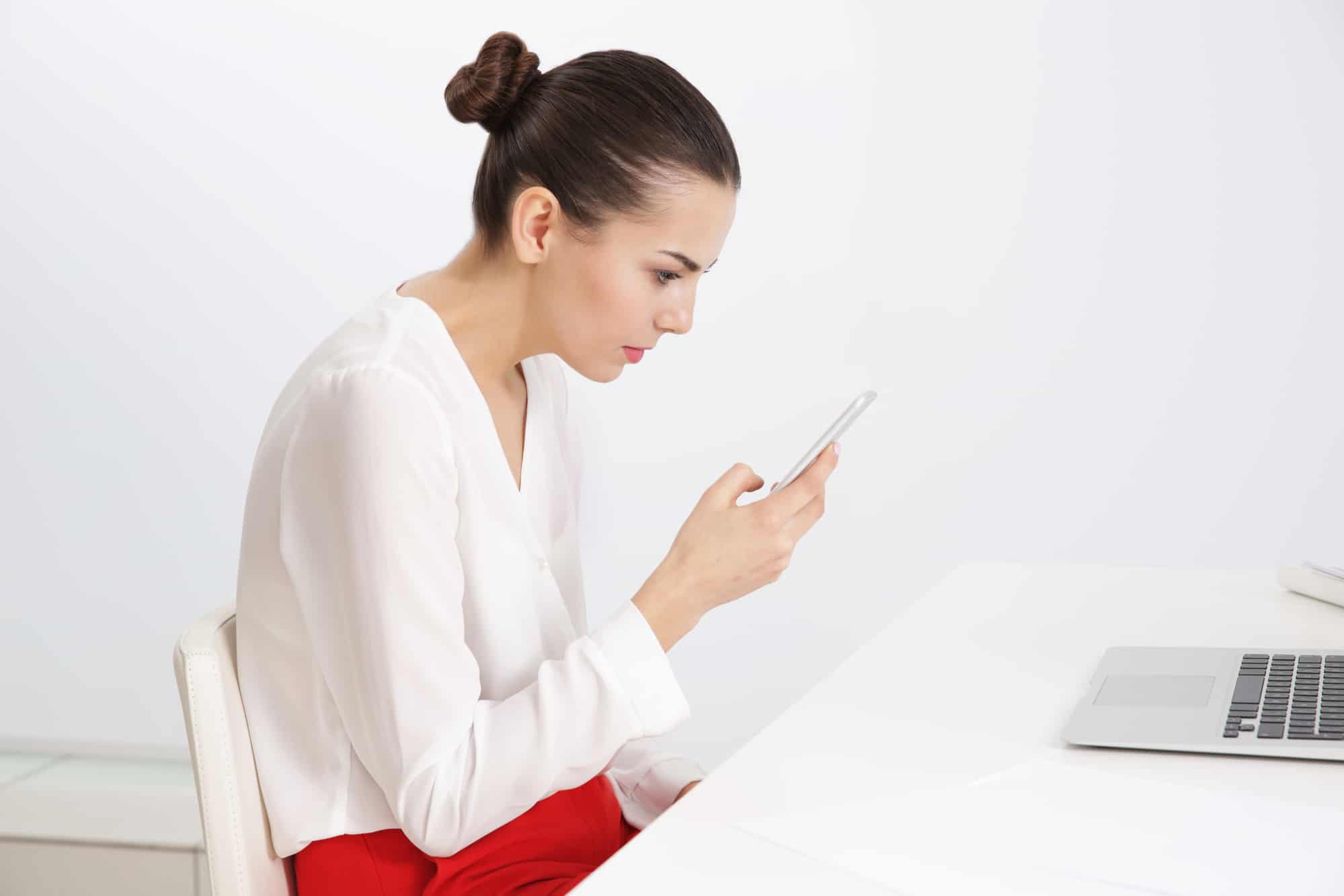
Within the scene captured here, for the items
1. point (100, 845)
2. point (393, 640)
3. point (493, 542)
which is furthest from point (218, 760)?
point (100, 845)

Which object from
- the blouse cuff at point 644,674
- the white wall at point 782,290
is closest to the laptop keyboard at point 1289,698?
the blouse cuff at point 644,674

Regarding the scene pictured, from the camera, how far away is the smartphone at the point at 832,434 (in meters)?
1.01

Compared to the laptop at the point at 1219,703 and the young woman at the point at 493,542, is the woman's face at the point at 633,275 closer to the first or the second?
the young woman at the point at 493,542

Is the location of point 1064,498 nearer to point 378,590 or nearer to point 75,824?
point 378,590

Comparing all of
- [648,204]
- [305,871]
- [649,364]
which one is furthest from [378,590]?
[649,364]

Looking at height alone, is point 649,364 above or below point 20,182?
below

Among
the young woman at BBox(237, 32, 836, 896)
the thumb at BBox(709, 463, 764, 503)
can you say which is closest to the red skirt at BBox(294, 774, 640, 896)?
the young woman at BBox(237, 32, 836, 896)

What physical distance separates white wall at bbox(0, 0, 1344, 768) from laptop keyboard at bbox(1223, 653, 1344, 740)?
124cm

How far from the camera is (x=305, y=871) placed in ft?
3.16

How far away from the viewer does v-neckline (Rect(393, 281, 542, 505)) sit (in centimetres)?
103

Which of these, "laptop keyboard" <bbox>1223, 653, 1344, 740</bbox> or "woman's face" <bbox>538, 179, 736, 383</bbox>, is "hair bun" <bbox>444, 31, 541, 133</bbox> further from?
"laptop keyboard" <bbox>1223, 653, 1344, 740</bbox>

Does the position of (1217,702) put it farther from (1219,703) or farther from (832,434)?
(832,434)

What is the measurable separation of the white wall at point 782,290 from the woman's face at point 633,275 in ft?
3.68

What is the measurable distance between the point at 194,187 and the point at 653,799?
1928 mm
